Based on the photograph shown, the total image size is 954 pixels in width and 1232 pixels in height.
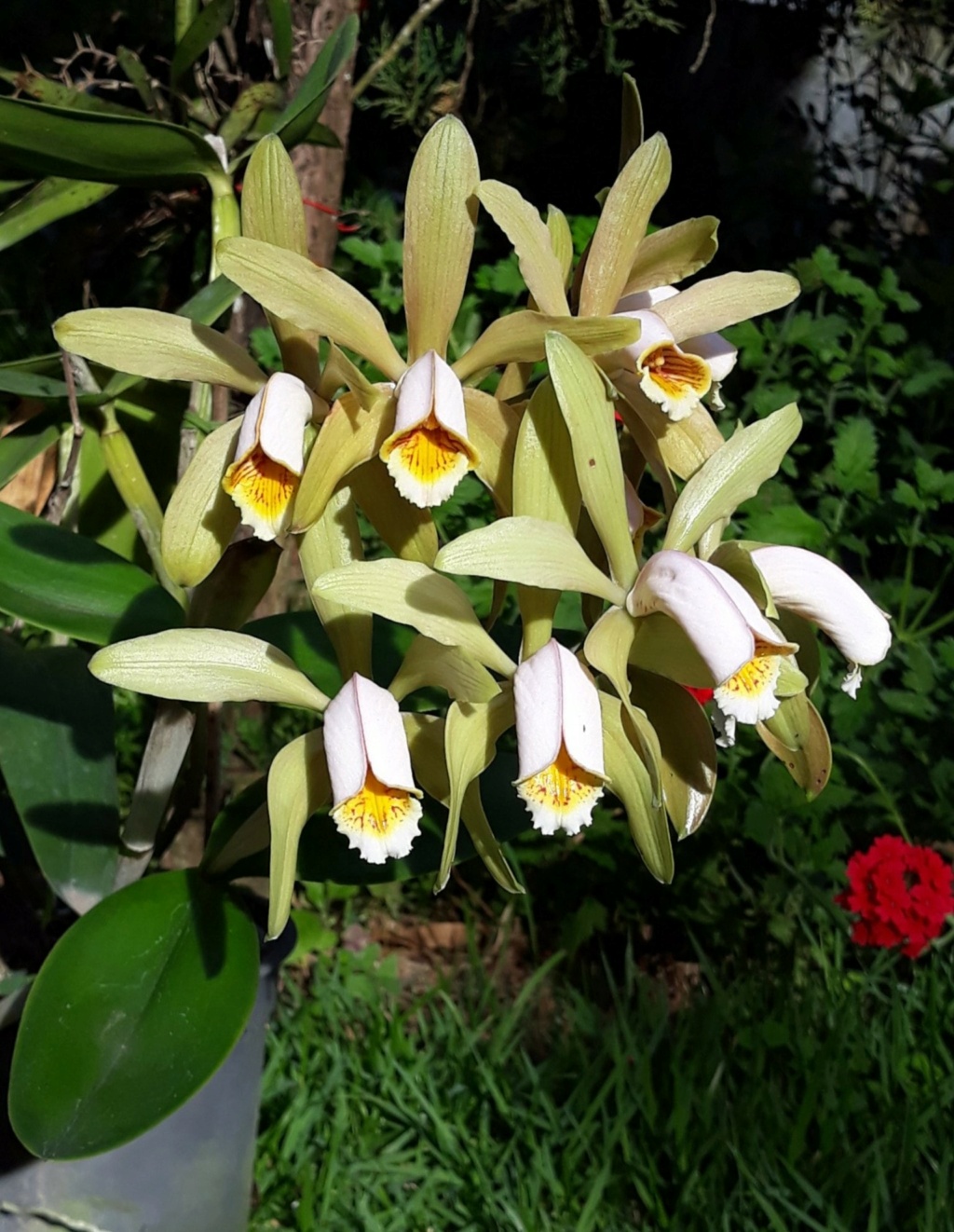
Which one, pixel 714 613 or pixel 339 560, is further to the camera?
pixel 339 560

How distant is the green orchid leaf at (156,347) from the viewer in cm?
69

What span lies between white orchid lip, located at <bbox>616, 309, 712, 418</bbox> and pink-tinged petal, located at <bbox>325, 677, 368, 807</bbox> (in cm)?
26

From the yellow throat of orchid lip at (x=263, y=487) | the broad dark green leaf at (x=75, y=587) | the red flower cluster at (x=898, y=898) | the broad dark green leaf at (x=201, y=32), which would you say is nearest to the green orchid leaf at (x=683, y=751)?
the yellow throat of orchid lip at (x=263, y=487)

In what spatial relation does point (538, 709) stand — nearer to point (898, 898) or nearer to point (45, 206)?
point (45, 206)

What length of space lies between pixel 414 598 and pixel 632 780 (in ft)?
0.61

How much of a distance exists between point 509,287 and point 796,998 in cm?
133

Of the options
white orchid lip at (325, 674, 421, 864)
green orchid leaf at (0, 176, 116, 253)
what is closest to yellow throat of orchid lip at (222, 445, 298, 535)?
white orchid lip at (325, 674, 421, 864)

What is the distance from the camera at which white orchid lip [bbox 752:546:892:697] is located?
2.22ft

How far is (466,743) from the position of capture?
Answer: 0.69 metres

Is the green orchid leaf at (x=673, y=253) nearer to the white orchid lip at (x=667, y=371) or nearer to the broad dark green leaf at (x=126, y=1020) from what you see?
the white orchid lip at (x=667, y=371)

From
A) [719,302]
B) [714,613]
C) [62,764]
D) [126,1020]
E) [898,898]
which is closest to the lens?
[714,613]

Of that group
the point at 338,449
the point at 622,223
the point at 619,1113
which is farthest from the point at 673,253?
the point at 619,1113

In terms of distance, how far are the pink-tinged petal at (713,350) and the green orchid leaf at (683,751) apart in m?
0.22

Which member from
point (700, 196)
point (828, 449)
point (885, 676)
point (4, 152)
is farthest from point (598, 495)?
point (700, 196)
